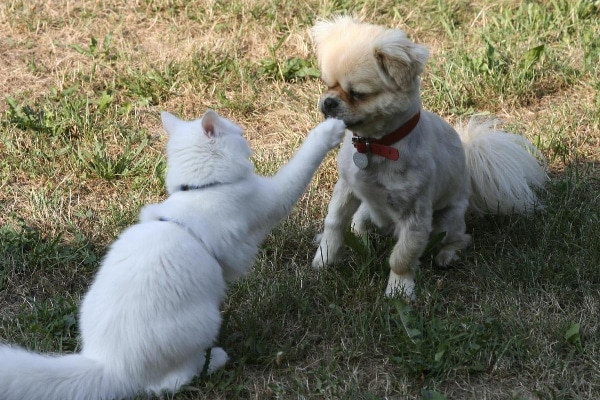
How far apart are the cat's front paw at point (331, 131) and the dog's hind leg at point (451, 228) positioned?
0.84 m

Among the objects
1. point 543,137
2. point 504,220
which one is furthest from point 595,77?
point 504,220

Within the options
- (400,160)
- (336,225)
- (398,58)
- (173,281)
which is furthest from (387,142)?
(173,281)

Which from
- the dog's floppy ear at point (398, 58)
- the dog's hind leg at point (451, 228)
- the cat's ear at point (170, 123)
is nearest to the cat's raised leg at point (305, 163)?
the dog's floppy ear at point (398, 58)

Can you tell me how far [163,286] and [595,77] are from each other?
325cm

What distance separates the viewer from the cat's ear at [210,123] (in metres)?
2.75

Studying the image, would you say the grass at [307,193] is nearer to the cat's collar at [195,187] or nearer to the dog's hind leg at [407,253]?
the dog's hind leg at [407,253]

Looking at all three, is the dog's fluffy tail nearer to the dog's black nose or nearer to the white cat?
the dog's black nose

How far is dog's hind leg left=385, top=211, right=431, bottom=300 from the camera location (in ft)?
10.8

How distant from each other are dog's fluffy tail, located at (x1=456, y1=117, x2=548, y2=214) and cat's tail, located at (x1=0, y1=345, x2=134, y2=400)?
200 cm

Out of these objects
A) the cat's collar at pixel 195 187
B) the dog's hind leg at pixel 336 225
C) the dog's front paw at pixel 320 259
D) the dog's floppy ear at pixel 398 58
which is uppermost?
the dog's floppy ear at pixel 398 58

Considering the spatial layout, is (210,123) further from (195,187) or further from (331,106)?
(331,106)

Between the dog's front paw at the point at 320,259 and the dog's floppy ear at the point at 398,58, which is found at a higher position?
the dog's floppy ear at the point at 398,58

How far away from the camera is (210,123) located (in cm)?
279

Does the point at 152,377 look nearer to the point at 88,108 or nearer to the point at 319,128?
the point at 319,128
